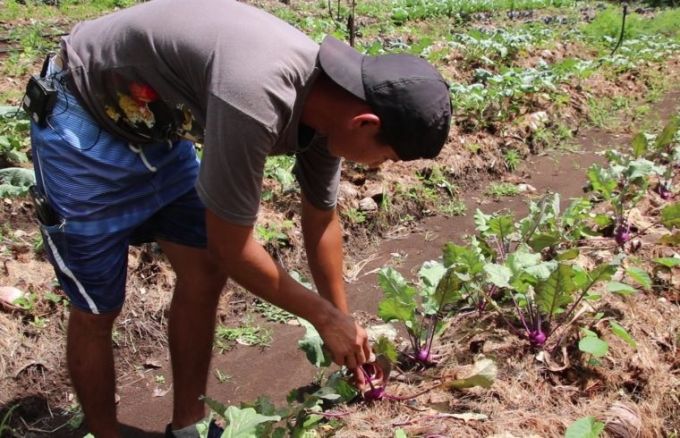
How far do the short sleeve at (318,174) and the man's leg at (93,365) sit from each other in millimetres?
776

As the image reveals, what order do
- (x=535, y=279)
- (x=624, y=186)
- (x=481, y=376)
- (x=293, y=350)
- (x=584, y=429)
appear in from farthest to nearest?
1. (x=624, y=186)
2. (x=293, y=350)
3. (x=535, y=279)
4. (x=481, y=376)
5. (x=584, y=429)

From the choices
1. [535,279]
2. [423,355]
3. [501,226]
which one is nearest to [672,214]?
[501,226]

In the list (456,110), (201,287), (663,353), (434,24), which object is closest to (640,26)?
(434,24)

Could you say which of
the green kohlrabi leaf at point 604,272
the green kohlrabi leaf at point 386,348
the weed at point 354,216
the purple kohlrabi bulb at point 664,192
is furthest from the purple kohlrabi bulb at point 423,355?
the purple kohlrabi bulb at point 664,192

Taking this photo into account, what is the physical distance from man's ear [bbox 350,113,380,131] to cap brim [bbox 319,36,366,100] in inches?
1.9

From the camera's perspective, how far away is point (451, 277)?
2.50 metres

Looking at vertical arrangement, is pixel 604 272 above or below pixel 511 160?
above

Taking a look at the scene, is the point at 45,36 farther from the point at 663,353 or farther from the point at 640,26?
the point at 640,26

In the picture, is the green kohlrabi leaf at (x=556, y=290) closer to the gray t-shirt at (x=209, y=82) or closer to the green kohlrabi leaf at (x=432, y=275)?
the green kohlrabi leaf at (x=432, y=275)

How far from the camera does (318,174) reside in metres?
2.23

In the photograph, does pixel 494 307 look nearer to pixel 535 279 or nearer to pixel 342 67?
pixel 535 279

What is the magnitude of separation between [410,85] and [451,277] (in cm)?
105

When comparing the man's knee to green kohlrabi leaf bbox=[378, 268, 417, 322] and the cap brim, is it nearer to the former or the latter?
green kohlrabi leaf bbox=[378, 268, 417, 322]

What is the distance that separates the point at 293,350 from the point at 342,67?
6.04 feet
